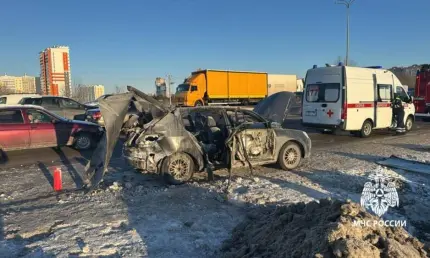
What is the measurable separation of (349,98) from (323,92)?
980 millimetres

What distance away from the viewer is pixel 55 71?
157 feet

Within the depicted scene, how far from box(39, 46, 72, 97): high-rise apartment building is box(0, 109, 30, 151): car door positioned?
40561 millimetres

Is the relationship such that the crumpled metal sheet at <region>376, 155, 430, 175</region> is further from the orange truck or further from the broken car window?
the orange truck

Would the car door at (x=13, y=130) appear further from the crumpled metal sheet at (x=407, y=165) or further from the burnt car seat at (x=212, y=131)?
the crumpled metal sheet at (x=407, y=165)

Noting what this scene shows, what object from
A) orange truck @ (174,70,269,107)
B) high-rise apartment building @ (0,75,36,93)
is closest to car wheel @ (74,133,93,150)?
orange truck @ (174,70,269,107)

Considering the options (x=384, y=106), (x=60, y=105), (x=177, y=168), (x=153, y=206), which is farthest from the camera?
(x=60, y=105)

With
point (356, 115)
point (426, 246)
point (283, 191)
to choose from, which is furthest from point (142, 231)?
point (356, 115)

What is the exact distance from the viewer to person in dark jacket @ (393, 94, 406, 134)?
14.1 metres

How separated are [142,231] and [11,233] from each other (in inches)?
67.8

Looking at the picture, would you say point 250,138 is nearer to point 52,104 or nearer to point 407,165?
point 407,165

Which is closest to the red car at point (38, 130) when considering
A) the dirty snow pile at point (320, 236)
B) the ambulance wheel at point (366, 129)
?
the dirty snow pile at point (320, 236)

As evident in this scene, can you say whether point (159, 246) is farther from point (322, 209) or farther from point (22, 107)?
point (22, 107)

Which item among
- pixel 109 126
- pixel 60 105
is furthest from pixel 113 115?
pixel 60 105

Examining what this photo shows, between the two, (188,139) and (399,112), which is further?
(399,112)
